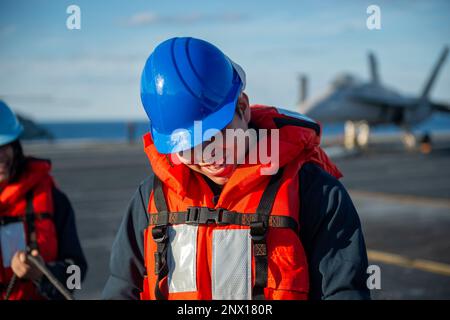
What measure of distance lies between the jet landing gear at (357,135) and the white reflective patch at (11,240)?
90.3 ft

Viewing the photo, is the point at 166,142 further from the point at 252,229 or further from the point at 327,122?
the point at 327,122

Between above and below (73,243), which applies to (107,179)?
below

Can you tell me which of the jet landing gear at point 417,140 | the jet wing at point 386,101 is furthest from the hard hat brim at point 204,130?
the jet landing gear at point 417,140

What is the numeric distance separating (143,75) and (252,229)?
0.68 meters

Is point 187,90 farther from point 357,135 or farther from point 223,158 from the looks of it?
point 357,135

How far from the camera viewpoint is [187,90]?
2084 mm

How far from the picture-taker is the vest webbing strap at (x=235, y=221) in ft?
7.00

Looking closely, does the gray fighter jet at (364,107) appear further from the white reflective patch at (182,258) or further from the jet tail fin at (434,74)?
the white reflective patch at (182,258)

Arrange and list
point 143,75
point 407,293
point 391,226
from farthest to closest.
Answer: point 391,226
point 407,293
point 143,75

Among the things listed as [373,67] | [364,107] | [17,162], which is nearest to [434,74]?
[373,67]

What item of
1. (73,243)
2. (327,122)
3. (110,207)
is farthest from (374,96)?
(73,243)

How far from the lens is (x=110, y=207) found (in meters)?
12.8

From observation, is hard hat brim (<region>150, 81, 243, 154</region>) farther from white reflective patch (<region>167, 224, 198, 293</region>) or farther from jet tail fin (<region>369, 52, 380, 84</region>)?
jet tail fin (<region>369, 52, 380, 84</region>)

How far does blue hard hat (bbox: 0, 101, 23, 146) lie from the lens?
3541 mm
